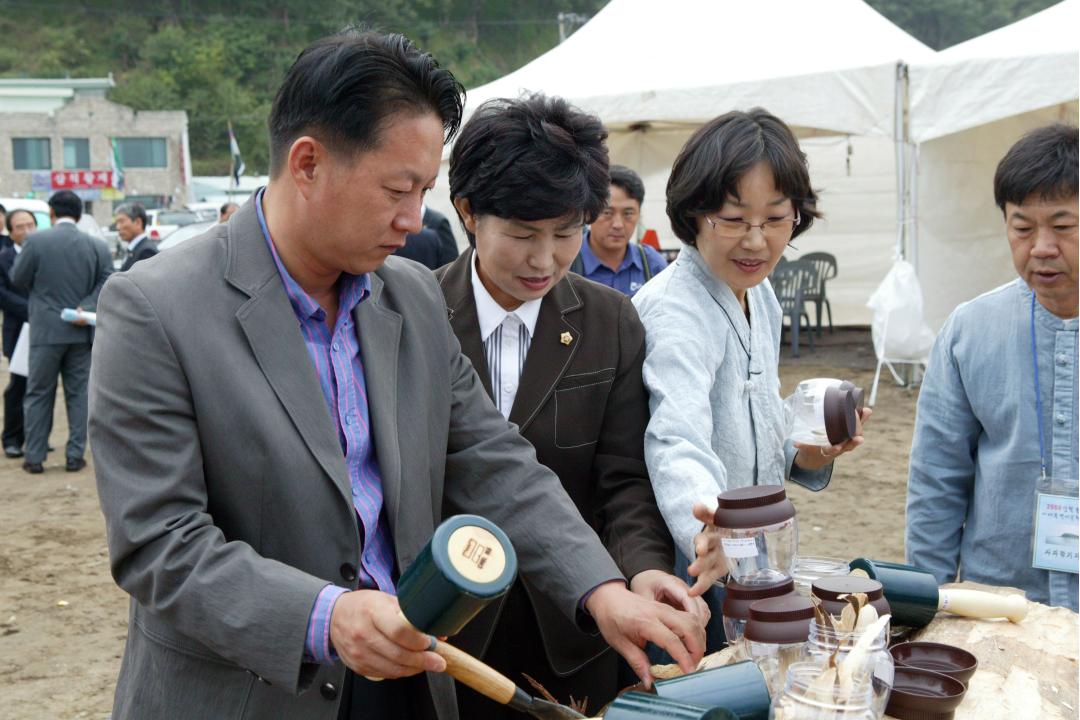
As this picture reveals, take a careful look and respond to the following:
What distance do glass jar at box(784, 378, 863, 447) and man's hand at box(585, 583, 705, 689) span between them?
0.45 metres

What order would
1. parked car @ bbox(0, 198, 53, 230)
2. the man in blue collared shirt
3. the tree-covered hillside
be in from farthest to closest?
the tree-covered hillside
parked car @ bbox(0, 198, 53, 230)
the man in blue collared shirt

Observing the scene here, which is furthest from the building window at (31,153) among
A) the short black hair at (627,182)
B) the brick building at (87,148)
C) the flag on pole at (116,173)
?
the short black hair at (627,182)

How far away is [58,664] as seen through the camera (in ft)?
15.2

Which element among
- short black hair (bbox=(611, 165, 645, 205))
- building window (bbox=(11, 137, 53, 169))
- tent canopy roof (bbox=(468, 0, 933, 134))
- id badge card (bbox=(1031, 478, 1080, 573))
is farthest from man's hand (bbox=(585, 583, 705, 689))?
building window (bbox=(11, 137, 53, 169))

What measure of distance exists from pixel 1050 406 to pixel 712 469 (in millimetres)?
910

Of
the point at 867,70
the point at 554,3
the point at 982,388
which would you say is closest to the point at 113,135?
the point at 554,3

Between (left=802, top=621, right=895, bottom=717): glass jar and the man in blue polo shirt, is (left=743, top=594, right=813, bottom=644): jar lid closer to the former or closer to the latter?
(left=802, top=621, right=895, bottom=717): glass jar

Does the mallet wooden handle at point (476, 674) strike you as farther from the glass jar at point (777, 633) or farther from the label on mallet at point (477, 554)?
the glass jar at point (777, 633)

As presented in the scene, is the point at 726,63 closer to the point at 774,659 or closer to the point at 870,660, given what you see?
the point at 774,659

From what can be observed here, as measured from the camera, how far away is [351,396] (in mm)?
1782

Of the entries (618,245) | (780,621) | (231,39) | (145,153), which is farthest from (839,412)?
(231,39)

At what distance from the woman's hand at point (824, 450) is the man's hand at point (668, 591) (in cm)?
38

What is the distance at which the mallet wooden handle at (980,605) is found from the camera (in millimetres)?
1943

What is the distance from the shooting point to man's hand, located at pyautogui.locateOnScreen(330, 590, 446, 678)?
1.39 metres
